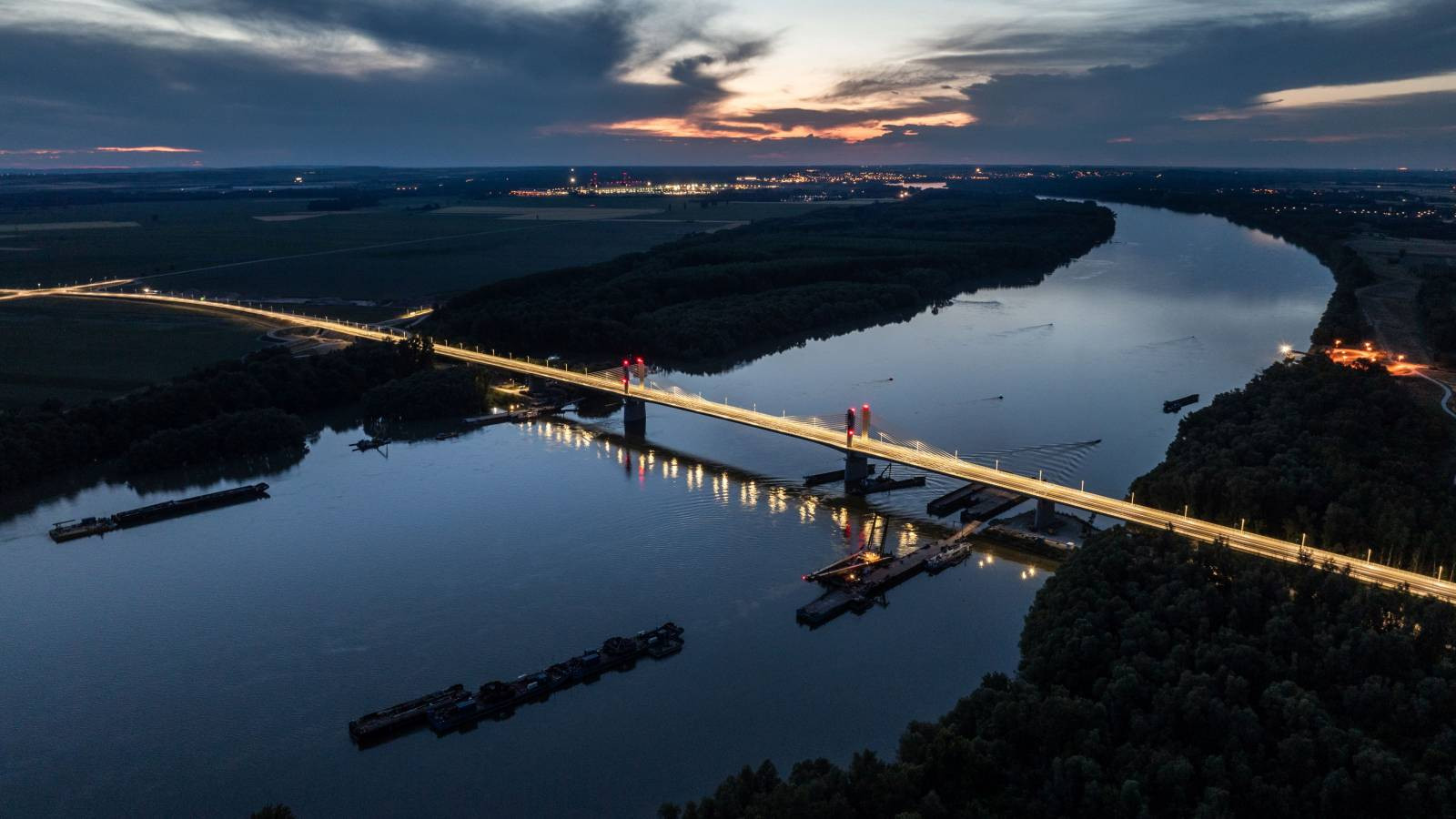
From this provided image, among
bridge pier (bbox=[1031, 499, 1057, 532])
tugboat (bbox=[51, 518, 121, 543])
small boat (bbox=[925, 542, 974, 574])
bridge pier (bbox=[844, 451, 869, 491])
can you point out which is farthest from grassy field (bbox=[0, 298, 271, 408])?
bridge pier (bbox=[1031, 499, 1057, 532])

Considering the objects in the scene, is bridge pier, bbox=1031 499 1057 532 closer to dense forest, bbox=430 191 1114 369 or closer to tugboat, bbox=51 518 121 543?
dense forest, bbox=430 191 1114 369

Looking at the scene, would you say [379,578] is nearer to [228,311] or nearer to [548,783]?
[548,783]

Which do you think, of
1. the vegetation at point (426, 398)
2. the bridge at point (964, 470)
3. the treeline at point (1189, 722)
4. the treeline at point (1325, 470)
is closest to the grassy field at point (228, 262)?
the vegetation at point (426, 398)

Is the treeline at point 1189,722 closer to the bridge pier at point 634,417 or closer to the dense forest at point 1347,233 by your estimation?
the bridge pier at point 634,417

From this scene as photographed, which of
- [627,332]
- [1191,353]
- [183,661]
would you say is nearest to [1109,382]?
[1191,353]

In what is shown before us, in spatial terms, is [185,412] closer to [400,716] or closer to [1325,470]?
[400,716]

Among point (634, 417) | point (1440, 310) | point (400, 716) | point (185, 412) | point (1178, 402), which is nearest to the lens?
point (400, 716)

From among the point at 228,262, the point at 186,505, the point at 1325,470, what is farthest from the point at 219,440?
the point at 228,262
